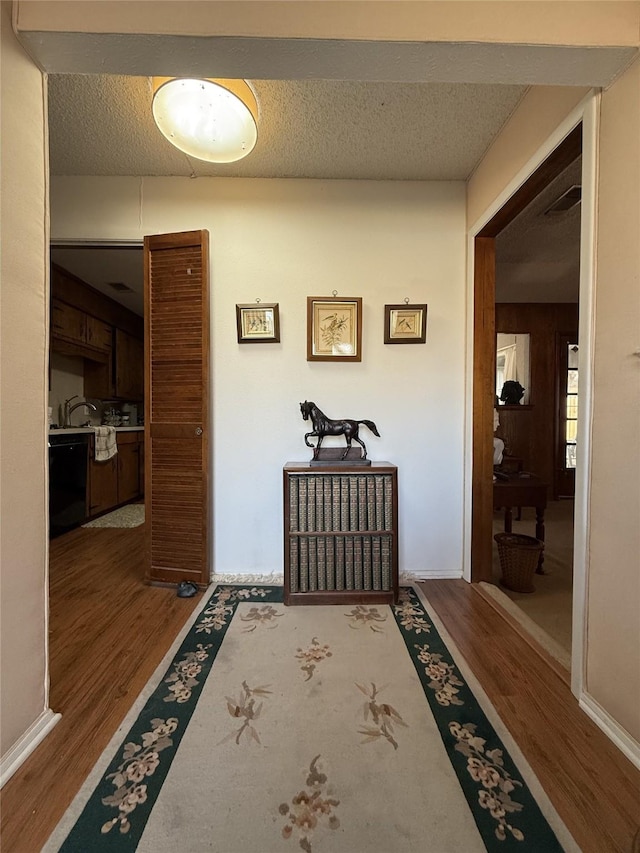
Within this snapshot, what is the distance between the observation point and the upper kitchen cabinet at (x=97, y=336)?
3.56 metres

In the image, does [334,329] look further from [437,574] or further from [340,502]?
[437,574]

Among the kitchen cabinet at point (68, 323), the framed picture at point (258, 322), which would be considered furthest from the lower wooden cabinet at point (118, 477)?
the framed picture at point (258, 322)

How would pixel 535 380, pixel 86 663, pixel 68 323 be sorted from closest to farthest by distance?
1. pixel 86 663
2. pixel 68 323
3. pixel 535 380

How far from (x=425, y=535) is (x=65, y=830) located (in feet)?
6.48

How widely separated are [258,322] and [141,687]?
6.20 feet

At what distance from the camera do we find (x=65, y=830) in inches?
34.3

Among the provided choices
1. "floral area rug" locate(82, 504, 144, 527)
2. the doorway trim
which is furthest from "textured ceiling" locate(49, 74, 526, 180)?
"floral area rug" locate(82, 504, 144, 527)

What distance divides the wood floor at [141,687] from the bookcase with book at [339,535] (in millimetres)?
395

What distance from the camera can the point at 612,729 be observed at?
1129 millimetres

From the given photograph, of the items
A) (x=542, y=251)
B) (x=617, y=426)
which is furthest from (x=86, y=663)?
(x=542, y=251)

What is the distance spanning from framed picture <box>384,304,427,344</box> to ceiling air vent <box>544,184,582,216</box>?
1198mm

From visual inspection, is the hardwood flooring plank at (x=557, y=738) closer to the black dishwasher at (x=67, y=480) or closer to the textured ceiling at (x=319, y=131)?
the textured ceiling at (x=319, y=131)

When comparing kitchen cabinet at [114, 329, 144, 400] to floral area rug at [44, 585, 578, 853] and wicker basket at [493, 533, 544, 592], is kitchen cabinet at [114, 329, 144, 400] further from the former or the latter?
wicker basket at [493, 533, 544, 592]

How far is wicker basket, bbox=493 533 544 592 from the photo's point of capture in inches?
84.2
